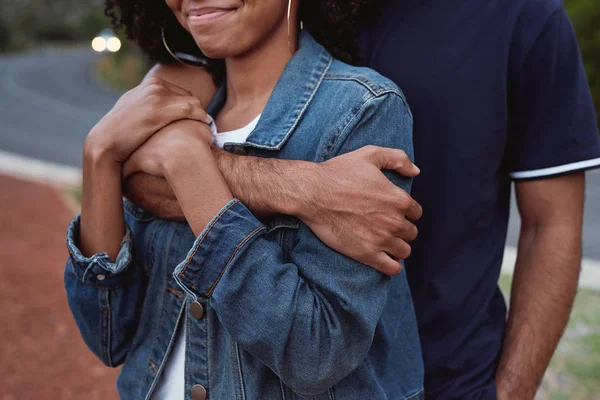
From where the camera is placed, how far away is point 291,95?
1623mm

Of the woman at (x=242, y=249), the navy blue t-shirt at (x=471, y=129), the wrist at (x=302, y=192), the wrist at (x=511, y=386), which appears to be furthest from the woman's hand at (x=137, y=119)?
the wrist at (x=511, y=386)

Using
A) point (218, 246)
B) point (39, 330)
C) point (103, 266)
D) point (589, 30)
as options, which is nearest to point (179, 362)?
point (103, 266)

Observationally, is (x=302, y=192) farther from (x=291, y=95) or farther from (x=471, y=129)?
(x=471, y=129)

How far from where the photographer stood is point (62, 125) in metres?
15.9

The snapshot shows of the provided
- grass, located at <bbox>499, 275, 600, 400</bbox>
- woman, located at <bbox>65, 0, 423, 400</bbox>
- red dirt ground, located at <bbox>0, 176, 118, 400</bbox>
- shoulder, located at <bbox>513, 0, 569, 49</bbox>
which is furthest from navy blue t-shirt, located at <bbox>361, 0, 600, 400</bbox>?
red dirt ground, located at <bbox>0, 176, 118, 400</bbox>

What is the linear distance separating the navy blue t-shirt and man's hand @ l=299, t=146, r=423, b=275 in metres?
0.38

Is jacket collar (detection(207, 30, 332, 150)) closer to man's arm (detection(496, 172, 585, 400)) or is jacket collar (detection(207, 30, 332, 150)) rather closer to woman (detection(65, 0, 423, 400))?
woman (detection(65, 0, 423, 400))

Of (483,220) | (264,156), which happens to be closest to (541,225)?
(483,220)

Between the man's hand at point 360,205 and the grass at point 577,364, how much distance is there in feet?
9.57

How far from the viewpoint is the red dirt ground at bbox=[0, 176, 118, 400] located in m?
4.45

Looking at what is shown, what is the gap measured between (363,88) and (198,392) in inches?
31.9

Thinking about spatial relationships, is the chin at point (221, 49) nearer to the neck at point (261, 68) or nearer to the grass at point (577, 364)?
the neck at point (261, 68)

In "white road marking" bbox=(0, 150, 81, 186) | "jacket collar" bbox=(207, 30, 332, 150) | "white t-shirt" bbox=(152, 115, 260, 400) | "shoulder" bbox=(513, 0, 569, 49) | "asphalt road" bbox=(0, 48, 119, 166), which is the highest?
"shoulder" bbox=(513, 0, 569, 49)

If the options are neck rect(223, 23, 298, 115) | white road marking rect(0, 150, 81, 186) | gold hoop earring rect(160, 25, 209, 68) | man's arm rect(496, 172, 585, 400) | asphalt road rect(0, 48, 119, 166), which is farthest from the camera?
asphalt road rect(0, 48, 119, 166)
